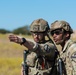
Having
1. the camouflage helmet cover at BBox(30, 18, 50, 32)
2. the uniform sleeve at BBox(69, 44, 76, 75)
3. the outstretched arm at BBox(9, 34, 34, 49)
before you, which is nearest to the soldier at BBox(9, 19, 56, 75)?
the camouflage helmet cover at BBox(30, 18, 50, 32)

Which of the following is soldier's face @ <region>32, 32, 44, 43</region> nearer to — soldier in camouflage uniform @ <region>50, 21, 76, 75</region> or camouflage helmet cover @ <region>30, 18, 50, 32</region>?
camouflage helmet cover @ <region>30, 18, 50, 32</region>

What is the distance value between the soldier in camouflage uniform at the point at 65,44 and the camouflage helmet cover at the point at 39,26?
0.12m

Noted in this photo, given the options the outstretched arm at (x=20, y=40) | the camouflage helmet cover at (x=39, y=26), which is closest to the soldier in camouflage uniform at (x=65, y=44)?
the camouflage helmet cover at (x=39, y=26)

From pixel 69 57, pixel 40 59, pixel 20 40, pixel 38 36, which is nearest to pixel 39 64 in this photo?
pixel 40 59

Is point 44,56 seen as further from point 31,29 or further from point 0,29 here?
point 0,29

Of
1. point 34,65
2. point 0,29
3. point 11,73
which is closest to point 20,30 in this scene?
point 0,29

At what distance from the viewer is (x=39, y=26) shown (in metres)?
7.68

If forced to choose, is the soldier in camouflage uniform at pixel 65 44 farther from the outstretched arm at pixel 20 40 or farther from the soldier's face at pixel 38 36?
the outstretched arm at pixel 20 40

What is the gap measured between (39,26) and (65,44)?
52 centimetres

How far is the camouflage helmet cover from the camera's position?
762 cm

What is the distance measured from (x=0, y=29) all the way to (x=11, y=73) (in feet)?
256

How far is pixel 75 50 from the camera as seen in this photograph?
721 cm

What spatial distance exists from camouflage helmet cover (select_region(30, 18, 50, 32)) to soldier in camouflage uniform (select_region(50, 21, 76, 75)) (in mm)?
117

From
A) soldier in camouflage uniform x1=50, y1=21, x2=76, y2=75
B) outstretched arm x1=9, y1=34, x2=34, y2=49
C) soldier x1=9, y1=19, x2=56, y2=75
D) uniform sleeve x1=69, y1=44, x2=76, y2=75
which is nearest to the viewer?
outstretched arm x1=9, y1=34, x2=34, y2=49
